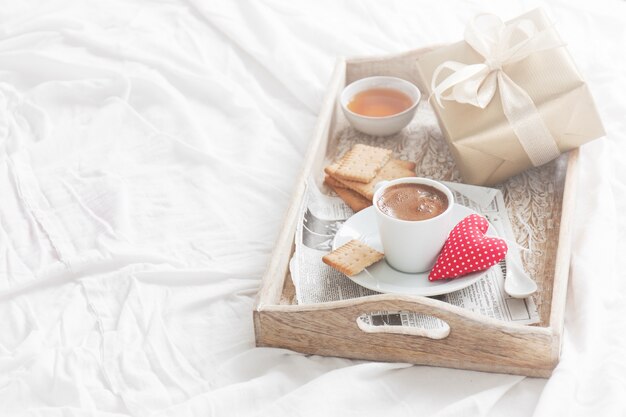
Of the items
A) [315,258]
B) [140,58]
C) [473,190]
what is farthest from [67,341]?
[140,58]

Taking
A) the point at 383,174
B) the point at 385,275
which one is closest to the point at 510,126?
the point at 383,174

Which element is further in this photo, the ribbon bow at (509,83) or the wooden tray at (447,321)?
the ribbon bow at (509,83)

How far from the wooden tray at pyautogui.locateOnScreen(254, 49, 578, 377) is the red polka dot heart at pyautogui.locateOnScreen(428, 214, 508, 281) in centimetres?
8

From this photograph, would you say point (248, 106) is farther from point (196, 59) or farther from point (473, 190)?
point (473, 190)

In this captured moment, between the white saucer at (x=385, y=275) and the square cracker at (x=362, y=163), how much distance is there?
0.08m

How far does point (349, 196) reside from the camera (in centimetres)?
120

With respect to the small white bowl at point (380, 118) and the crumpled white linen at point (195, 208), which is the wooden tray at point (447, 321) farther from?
the small white bowl at point (380, 118)

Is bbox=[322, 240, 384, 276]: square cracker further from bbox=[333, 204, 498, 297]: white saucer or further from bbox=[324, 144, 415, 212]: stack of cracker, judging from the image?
bbox=[324, 144, 415, 212]: stack of cracker

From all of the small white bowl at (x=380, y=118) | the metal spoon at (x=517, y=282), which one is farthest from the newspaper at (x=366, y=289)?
the small white bowl at (x=380, y=118)

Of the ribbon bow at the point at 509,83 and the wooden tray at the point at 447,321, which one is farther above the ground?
the ribbon bow at the point at 509,83

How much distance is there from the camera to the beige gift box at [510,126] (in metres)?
1.15

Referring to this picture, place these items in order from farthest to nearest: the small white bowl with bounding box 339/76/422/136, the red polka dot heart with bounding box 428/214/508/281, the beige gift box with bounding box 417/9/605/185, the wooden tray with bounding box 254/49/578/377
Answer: the small white bowl with bounding box 339/76/422/136, the beige gift box with bounding box 417/9/605/185, the red polka dot heart with bounding box 428/214/508/281, the wooden tray with bounding box 254/49/578/377

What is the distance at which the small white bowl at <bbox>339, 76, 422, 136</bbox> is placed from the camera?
133 cm

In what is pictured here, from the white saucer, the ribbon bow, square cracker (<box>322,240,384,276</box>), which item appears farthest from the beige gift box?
square cracker (<box>322,240,384,276</box>)
